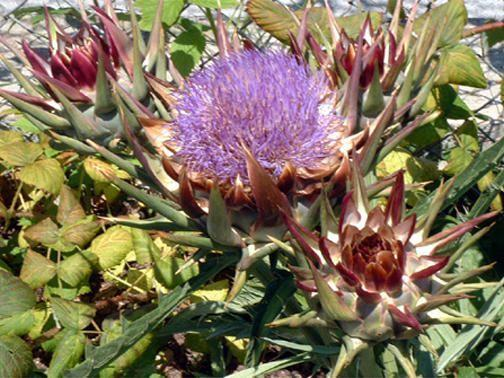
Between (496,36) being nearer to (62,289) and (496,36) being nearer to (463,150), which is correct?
(463,150)

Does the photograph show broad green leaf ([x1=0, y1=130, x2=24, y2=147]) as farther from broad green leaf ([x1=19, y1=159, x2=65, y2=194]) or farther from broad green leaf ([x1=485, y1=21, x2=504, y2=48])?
broad green leaf ([x1=485, y1=21, x2=504, y2=48])

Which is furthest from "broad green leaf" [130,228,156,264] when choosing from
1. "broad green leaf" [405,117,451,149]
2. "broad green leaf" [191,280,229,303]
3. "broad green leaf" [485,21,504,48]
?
"broad green leaf" [485,21,504,48]

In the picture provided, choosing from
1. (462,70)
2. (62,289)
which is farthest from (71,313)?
(462,70)

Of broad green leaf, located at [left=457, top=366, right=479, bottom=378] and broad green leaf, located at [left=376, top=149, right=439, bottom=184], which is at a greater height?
broad green leaf, located at [left=376, top=149, right=439, bottom=184]

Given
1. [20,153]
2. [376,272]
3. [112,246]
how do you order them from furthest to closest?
[20,153]
[112,246]
[376,272]

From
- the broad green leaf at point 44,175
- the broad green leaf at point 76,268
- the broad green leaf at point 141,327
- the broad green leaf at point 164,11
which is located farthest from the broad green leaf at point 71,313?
the broad green leaf at point 164,11

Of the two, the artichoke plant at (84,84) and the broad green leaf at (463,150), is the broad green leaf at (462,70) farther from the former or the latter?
the artichoke plant at (84,84)
